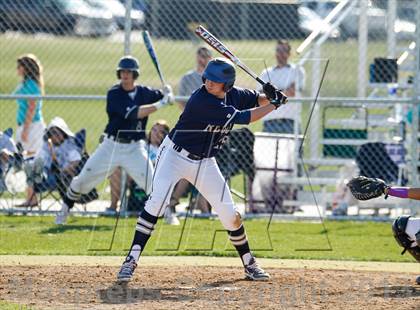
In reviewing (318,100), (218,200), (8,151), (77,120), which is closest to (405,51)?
(318,100)

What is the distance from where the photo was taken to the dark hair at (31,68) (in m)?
12.9

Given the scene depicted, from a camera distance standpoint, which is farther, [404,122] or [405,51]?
[405,51]

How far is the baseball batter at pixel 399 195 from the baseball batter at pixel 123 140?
3.74m

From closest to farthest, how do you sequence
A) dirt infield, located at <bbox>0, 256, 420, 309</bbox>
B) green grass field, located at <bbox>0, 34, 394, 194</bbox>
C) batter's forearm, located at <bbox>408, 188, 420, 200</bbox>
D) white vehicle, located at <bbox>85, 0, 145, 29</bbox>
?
dirt infield, located at <bbox>0, 256, 420, 309</bbox>, batter's forearm, located at <bbox>408, 188, 420, 200</bbox>, white vehicle, located at <bbox>85, 0, 145, 29</bbox>, green grass field, located at <bbox>0, 34, 394, 194</bbox>

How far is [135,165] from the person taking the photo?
11672 mm

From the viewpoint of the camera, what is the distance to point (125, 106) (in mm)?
11547

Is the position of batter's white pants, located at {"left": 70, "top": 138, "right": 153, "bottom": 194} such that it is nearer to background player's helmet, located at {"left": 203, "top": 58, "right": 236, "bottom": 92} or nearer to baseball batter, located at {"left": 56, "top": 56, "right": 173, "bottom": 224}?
baseball batter, located at {"left": 56, "top": 56, "right": 173, "bottom": 224}

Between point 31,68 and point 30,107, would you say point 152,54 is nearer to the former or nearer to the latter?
point 31,68

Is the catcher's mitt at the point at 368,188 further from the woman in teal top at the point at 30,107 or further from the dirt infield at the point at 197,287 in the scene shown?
the woman in teal top at the point at 30,107

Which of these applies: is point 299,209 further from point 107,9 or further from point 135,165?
point 107,9

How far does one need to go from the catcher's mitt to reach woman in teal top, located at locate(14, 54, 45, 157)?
19.1 ft

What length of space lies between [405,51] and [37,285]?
7.59m

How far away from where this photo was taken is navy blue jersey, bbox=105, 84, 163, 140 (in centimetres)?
1155

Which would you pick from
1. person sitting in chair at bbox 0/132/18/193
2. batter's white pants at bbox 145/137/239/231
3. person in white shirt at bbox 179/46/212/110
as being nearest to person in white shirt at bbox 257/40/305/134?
person in white shirt at bbox 179/46/212/110
